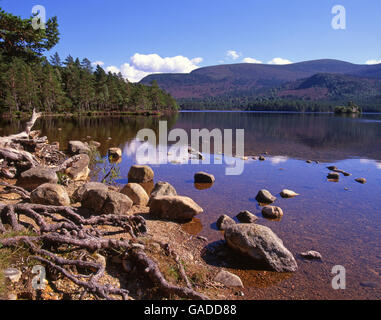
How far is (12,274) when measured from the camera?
4.79 meters

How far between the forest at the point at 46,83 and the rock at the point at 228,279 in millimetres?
17057

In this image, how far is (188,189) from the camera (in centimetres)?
1565

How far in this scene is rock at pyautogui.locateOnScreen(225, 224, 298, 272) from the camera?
7844 mm

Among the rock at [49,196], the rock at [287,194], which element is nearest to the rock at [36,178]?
the rock at [49,196]

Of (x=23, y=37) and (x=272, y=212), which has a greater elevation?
(x=23, y=37)

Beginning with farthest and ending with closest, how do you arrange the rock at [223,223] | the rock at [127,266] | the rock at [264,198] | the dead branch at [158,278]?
the rock at [264,198] → the rock at [223,223] → the rock at [127,266] → the dead branch at [158,278]

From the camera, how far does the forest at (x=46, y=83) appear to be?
16438 millimetres

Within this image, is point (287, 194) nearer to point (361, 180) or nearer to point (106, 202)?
point (361, 180)

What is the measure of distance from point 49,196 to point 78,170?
6.69 meters

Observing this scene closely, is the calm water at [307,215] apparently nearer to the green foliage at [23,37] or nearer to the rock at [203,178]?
the rock at [203,178]

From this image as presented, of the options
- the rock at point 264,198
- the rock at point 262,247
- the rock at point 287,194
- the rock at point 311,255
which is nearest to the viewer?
the rock at point 262,247

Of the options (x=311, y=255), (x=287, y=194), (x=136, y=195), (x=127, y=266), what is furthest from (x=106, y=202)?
(x=287, y=194)
